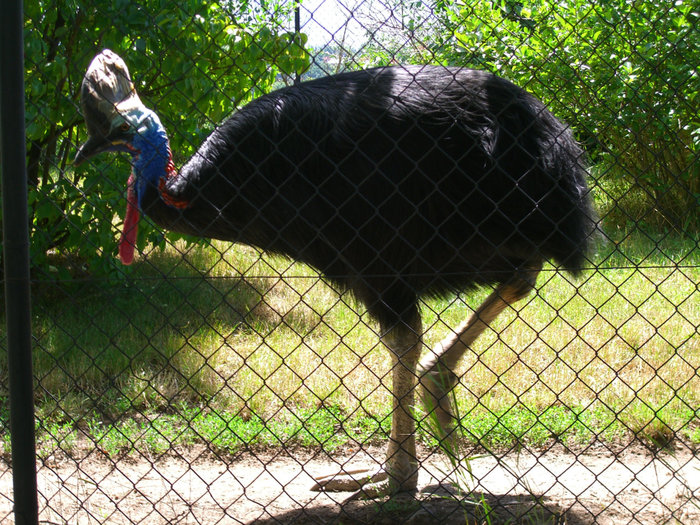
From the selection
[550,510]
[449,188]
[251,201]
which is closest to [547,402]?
[550,510]

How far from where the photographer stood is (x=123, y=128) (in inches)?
108

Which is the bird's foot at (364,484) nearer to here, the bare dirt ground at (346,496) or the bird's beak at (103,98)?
the bare dirt ground at (346,496)

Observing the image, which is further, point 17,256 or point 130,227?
point 130,227

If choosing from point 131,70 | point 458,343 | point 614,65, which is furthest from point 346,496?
point 614,65

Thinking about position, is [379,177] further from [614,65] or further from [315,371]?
[614,65]

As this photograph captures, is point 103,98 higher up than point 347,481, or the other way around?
point 103,98

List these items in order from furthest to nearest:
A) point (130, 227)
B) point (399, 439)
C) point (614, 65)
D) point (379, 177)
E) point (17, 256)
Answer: point (614, 65) < point (399, 439) < point (130, 227) < point (379, 177) < point (17, 256)

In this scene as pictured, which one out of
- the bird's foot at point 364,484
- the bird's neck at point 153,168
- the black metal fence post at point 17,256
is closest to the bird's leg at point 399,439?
the bird's foot at point 364,484

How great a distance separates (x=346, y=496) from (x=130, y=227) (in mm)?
1338

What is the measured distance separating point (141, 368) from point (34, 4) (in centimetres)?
185

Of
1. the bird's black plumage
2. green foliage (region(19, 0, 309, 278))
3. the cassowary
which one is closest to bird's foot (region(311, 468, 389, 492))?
the cassowary

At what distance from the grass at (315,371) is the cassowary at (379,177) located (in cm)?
30

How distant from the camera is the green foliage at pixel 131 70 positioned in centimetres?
326

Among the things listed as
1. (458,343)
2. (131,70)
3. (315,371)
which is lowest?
(458,343)
